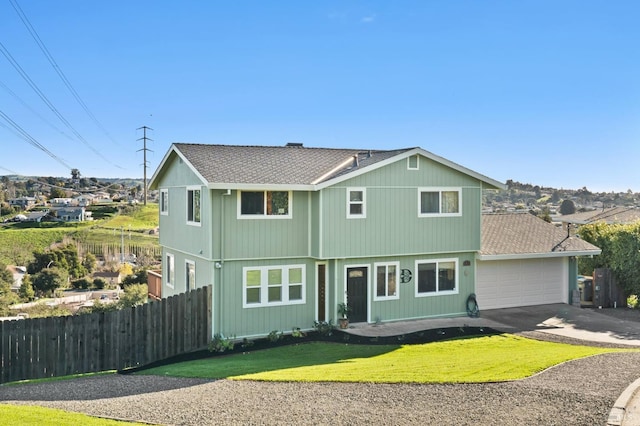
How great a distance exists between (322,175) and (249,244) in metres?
3.82

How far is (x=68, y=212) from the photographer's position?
79.1 m

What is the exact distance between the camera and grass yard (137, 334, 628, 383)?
11.1 meters

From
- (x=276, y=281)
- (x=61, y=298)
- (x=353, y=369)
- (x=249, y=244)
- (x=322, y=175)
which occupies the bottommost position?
(x=61, y=298)

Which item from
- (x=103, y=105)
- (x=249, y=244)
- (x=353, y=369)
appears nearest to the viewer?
(x=353, y=369)

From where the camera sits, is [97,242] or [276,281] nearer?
[276,281]

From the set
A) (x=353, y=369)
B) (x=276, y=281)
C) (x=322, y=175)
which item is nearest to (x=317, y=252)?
(x=276, y=281)

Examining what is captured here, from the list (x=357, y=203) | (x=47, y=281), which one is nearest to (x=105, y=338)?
(x=357, y=203)

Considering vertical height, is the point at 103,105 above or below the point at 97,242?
above

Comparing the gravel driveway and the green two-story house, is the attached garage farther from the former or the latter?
the gravel driveway

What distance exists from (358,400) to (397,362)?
3.61m

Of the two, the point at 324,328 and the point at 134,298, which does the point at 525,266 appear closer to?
the point at 324,328

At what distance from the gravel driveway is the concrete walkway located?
19.6 ft

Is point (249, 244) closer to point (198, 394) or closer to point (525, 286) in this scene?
point (198, 394)

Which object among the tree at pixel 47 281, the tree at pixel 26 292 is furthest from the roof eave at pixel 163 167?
the tree at pixel 47 281
